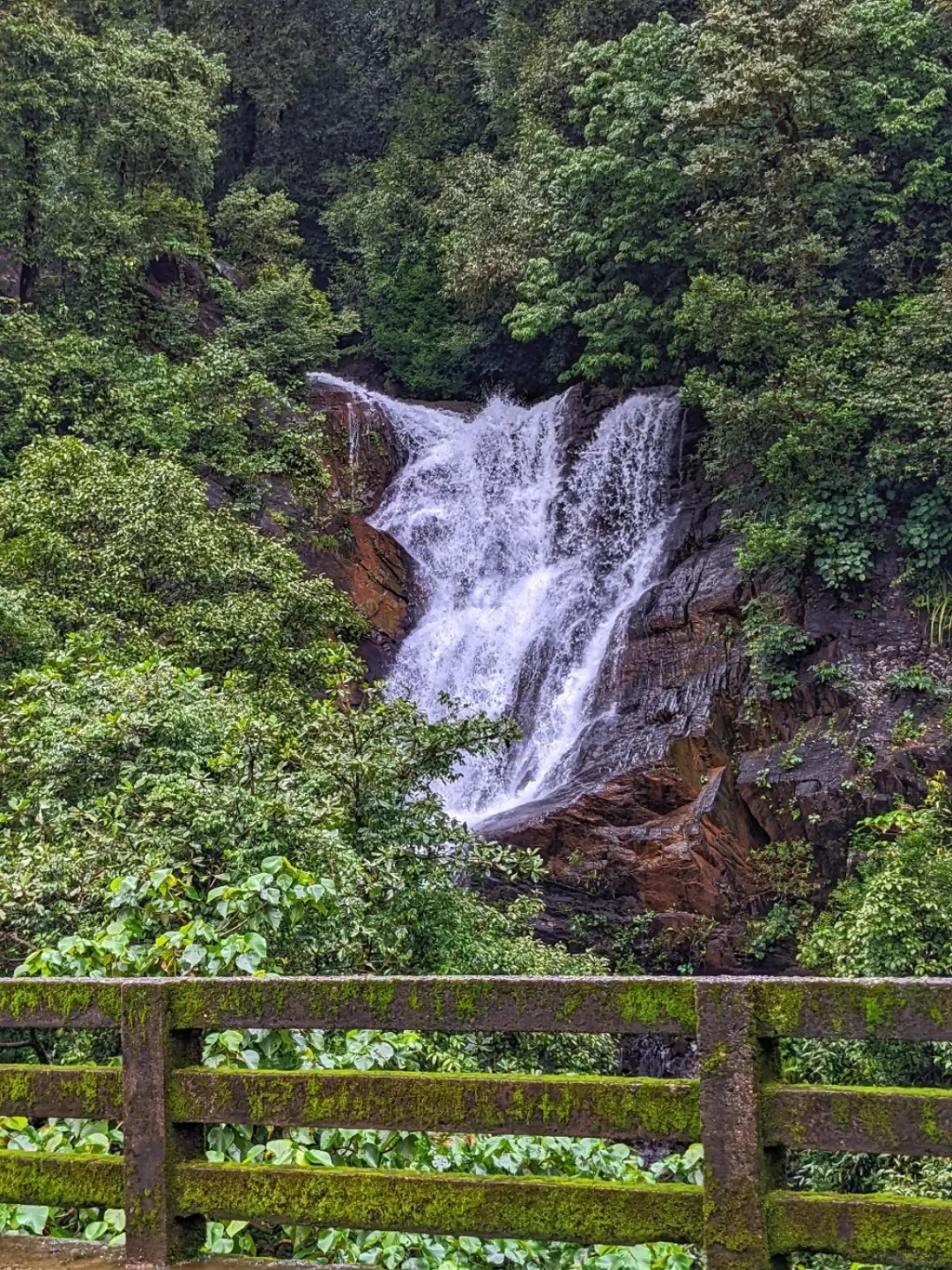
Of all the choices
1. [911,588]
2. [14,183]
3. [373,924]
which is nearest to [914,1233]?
[373,924]

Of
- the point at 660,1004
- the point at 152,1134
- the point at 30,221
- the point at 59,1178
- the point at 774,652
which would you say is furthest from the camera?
the point at 30,221

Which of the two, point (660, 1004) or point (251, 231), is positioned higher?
point (251, 231)

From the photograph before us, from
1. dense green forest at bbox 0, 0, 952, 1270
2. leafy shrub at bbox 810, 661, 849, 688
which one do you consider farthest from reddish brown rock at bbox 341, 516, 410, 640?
leafy shrub at bbox 810, 661, 849, 688

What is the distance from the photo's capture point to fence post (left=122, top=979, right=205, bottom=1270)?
310 centimetres

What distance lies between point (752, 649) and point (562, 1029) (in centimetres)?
1443

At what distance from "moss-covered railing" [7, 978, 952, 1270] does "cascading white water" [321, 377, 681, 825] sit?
1393 centimetres

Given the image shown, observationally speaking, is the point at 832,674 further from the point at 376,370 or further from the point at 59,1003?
the point at 376,370

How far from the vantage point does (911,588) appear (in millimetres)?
16844

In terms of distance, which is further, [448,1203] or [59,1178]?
[59,1178]

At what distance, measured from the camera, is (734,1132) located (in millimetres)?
2617

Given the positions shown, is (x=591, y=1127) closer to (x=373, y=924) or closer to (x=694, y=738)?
(x=373, y=924)

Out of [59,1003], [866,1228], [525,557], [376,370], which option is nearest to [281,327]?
[376,370]

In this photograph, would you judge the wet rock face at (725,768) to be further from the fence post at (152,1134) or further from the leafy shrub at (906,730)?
the fence post at (152,1134)

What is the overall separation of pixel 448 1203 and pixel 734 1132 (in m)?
0.76
